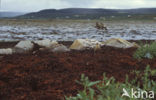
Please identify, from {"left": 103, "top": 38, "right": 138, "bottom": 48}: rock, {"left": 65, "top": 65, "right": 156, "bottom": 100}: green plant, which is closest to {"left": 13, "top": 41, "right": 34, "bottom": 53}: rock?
{"left": 103, "top": 38, "right": 138, "bottom": 48}: rock

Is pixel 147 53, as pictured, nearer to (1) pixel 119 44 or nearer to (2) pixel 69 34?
(1) pixel 119 44

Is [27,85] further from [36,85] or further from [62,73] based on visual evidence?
[62,73]

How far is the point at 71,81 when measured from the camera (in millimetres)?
4664

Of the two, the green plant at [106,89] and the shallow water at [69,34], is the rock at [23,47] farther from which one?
the shallow water at [69,34]

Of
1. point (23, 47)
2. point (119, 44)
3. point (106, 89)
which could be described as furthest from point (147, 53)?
point (23, 47)

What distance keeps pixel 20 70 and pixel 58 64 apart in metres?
0.99

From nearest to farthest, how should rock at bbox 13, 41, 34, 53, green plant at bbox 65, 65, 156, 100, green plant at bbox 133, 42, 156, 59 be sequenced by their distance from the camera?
green plant at bbox 65, 65, 156, 100
green plant at bbox 133, 42, 156, 59
rock at bbox 13, 41, 34, 53

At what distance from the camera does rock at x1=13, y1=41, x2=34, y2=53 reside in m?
9.38

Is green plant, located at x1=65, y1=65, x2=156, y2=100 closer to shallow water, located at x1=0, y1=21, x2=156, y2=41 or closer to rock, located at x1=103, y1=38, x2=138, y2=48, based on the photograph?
rock, located at x1=103, y1=38, x2=138, y2=48

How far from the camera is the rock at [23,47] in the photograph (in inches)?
369

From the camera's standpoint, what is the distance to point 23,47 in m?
9.41

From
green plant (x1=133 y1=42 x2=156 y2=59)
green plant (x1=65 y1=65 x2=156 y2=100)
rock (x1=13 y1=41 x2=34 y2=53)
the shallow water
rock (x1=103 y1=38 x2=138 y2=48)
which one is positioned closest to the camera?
green plant (x1=65 y1=65 x2=156 y2=100)

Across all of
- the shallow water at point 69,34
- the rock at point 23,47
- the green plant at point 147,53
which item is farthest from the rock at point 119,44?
the shallow water at point 69,34

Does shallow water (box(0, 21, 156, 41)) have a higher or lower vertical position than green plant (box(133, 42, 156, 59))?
lower
